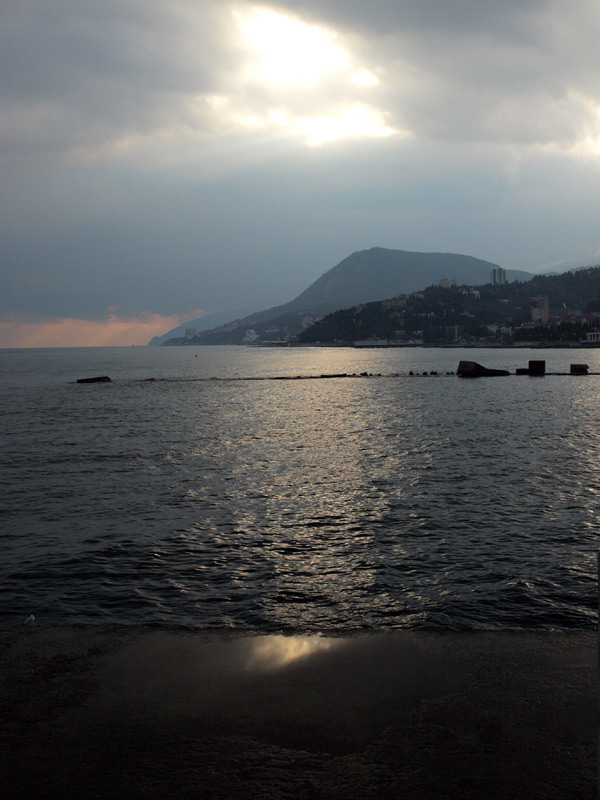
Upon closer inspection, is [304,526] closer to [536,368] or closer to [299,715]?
[299,715]

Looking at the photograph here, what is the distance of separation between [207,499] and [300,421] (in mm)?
18006

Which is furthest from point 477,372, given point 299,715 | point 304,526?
point 299,715

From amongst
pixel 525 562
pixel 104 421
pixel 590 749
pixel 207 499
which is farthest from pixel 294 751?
pixel 104 421

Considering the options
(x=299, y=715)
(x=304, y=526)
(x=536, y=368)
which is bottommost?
(x=304, y=526)

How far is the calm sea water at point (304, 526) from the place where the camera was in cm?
831

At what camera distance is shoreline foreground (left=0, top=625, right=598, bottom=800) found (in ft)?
13.8

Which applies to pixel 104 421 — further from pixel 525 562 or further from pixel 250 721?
pixel 250 721

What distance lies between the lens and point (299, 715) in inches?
199

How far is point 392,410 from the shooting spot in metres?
37.5

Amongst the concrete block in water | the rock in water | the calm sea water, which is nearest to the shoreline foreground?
the calm sea water

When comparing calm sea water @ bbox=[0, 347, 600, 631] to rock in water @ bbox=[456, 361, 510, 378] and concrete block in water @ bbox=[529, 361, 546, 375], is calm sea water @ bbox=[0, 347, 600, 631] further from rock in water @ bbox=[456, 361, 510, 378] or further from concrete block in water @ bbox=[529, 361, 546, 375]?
concrete block in water @ bbox=[529, 361, 546, 375]

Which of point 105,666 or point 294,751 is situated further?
point 105,666

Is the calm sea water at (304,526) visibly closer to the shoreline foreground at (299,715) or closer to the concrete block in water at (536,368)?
the shoreline foreground at (299,715)

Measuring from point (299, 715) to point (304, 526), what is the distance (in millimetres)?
7329
